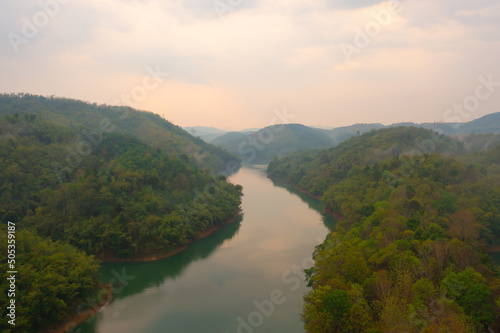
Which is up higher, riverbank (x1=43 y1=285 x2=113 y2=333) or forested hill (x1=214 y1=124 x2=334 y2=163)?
forested hill (x1=214 y1=124 x2=334 y2=163)

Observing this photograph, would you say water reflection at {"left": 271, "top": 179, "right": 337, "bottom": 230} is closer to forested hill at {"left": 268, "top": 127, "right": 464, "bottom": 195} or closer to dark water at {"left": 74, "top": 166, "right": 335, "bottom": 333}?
dark water at {"left": 74, "top": 166, "right": 335, "bottom": 333}

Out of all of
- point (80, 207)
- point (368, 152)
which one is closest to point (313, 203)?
point (368, 152)

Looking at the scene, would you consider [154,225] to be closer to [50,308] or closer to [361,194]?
[50,308]

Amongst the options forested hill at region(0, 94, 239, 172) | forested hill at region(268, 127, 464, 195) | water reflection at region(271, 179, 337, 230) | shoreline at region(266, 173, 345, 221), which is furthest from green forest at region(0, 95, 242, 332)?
forested hill at region(0, 94, 239, 172)

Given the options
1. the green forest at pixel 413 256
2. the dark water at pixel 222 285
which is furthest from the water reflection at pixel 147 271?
the green forest at pixel 413 256

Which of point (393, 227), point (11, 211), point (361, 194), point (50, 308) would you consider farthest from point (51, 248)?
point (361, 194)

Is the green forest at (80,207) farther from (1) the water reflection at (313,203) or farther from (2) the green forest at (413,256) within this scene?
(2) the green forest at (413,256)

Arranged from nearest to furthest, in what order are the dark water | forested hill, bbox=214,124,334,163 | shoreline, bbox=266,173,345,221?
the dark water
shoreline, bbox=266,173,345,221
forested hill, bbox=214,124,334,163
